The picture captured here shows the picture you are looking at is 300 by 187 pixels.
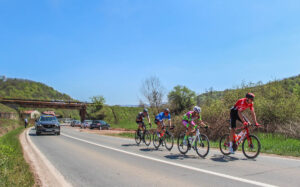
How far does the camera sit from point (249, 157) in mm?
7852

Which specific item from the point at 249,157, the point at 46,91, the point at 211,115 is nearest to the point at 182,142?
the point at 249,157

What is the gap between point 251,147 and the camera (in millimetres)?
7812

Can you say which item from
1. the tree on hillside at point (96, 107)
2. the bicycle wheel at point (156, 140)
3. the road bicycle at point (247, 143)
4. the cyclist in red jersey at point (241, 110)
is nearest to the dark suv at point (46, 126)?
the bicycle wheel at point (156, 140)

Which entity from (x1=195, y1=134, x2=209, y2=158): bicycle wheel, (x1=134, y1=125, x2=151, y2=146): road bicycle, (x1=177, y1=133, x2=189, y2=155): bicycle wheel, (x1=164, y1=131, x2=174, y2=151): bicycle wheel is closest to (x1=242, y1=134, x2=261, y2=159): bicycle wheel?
(x1=195, y1=134, x2=209, y2=158): bicycle wheel

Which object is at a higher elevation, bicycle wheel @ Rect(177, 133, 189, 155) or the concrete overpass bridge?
the concrete overpass bridge

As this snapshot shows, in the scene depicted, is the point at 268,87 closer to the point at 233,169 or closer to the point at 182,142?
the point at 182,142

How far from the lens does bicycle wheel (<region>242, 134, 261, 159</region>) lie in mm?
7641

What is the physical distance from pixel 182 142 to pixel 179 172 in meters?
3.15

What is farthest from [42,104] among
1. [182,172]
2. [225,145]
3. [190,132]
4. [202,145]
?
[182,172]

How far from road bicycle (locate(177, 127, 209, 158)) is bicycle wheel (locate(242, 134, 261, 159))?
125 cm

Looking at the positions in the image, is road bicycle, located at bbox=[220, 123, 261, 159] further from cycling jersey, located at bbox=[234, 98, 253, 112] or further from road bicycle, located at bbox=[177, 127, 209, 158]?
road bicycle, located at bbox=[177, 127, 209, 158]

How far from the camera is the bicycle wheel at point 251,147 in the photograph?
7641 millimetres

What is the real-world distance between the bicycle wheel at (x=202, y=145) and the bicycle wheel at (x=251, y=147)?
4.00ft

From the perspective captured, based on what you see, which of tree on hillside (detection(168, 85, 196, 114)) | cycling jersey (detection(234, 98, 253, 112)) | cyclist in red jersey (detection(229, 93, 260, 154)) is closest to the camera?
cyclist in red jersey (detection(229, 93, 260, 154))
